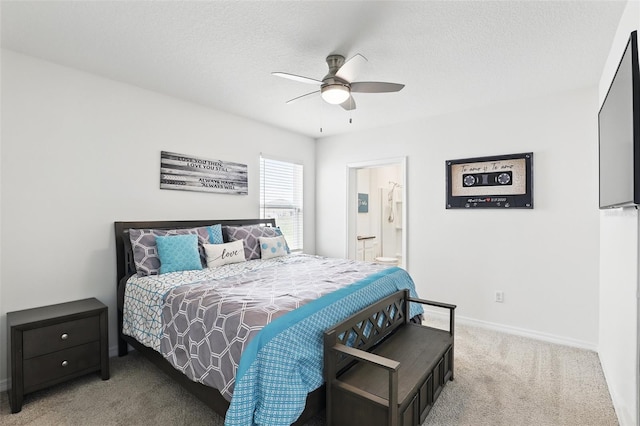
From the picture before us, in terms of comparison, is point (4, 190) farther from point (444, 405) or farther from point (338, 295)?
point (444, 405)

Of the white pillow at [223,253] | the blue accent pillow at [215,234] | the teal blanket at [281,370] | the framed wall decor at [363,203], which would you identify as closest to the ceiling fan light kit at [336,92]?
the teal blanket at [281,370]

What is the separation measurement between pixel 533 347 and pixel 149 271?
144 inches

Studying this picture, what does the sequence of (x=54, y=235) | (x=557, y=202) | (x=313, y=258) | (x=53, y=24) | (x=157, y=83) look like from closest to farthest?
(x=53, y=24) → (x=54, y=235) → (x=157, y=83) → (x=557, y=202) → (x=313, y=258)

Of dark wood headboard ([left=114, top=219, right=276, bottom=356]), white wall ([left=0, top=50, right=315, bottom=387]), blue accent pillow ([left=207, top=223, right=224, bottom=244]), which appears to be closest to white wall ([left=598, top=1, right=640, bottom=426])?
blue accent pillow ([left=207, top=223, right=224, bottom=244])

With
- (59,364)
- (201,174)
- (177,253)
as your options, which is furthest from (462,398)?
(201,174)

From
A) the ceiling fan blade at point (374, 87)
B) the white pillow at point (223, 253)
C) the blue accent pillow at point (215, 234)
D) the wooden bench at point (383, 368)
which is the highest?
the ceiling fan blade at point (374, 87)

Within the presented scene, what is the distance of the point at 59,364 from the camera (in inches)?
90.6

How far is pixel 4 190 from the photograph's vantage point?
241 centimetres

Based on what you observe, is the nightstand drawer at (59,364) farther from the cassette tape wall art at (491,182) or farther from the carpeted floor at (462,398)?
the cassette tape wall art at (491,182)

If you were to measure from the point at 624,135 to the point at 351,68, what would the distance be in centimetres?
156

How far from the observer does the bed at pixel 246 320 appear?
1.57 metres

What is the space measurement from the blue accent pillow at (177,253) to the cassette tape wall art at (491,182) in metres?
2.95

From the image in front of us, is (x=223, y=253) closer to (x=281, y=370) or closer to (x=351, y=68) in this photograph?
(x=281, y=370)

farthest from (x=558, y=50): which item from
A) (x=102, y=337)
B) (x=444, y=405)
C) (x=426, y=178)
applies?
(x=102, y=337)
